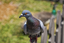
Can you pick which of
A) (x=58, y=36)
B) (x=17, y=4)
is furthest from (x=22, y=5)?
(x=58, y=36)

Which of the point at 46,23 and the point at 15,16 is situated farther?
the point at 15,16

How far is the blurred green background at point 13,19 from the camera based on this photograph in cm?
283

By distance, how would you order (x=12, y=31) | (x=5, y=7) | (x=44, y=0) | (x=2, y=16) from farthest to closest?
(x=44, y=0) < (x=5, y=7) < (x=2, y=16) < (x=12, y=31)

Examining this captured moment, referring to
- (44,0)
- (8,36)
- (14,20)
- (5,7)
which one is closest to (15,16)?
(14,20)

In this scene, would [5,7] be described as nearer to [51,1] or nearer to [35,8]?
[35,8]

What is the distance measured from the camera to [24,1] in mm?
5090

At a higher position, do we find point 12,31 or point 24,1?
point 24,1

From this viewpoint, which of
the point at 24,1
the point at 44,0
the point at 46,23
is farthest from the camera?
the point at 44,0

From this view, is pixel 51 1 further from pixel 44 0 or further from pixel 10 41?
pixel 10 41

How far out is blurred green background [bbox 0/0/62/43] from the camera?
2835 millimetres

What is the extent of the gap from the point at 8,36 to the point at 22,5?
2.08 metres

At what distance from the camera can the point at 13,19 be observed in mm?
3723

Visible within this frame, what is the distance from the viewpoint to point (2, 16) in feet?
12.8

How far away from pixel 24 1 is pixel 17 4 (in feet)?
1.52
